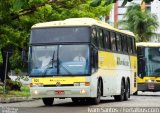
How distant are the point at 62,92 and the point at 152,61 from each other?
15350 millimetres

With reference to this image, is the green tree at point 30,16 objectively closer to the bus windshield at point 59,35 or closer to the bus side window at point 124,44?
the bus side window at point 124,44

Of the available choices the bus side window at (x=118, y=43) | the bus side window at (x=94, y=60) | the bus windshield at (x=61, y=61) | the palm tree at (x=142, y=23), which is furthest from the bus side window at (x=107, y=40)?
the palm tree at (x=142, y=23)

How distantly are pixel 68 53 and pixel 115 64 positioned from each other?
482cm

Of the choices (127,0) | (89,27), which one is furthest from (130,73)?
(127,0)

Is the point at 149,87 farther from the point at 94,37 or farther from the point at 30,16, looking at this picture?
the point at 94,37

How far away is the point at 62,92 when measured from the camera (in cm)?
1938

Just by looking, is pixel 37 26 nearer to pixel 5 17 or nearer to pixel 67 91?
pixel 67 91

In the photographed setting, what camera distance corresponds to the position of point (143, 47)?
34.0 m

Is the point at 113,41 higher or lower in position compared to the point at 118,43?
higher

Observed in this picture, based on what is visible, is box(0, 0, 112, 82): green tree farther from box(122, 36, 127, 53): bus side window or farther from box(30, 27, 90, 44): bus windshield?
box(30, 27, 90, 44): bus windshield

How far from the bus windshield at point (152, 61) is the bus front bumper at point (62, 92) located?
14850mm

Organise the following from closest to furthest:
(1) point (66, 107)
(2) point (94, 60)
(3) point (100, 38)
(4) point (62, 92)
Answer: (4) point (62, 92) < (1) point (66, 107) < (2) point (94, 60) < (3) point (100, 38)

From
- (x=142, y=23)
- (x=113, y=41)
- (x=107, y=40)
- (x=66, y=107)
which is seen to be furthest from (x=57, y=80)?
(x=142, y=23)

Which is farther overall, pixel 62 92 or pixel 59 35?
pixel 59 35
